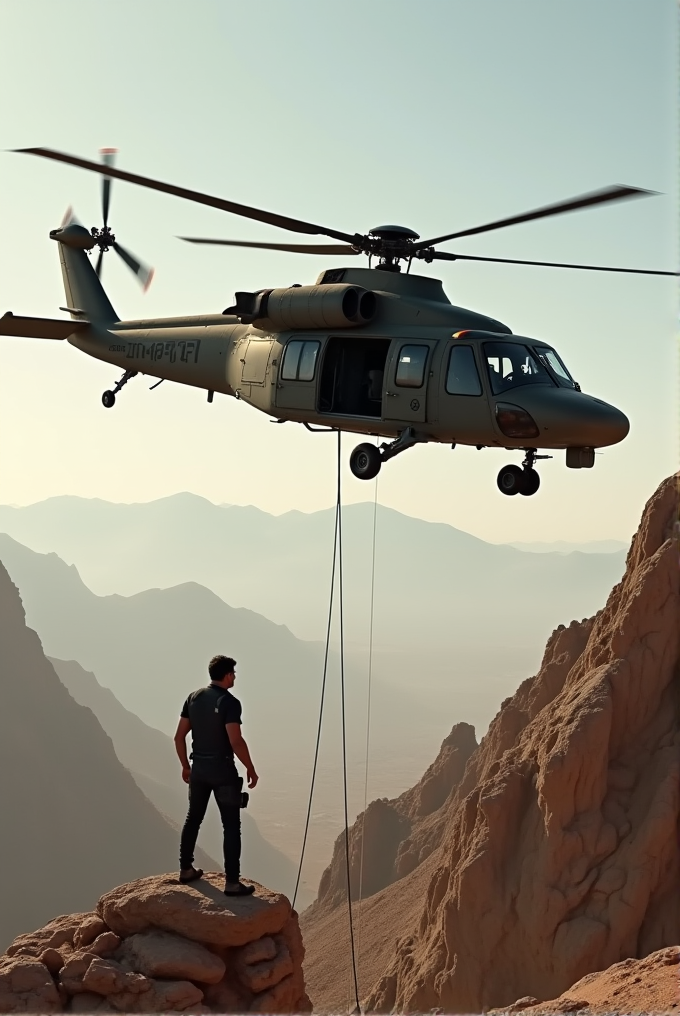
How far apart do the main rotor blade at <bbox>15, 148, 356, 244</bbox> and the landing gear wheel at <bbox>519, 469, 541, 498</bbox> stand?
14.5ft

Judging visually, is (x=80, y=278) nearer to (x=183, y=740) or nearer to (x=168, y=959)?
(x=183, y=740)

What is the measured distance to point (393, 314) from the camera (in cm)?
1478

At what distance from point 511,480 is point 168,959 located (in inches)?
285

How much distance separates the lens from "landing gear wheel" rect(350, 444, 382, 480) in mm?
14406

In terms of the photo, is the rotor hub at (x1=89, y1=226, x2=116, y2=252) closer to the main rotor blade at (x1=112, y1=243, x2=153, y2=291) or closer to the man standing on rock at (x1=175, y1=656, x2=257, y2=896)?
the main rotor blade at (x1=112, y1=243, x2=153, y2=291)

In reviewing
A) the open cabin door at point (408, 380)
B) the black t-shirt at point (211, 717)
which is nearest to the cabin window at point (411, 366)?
the open cabin door at point (408, 380)

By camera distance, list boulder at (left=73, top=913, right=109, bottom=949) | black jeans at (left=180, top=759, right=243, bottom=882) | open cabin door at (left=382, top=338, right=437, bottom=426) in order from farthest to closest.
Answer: open cabin door at (left=382, top=338, right=437, bottom=426), boulder at (left=73, top=913, right=109, bottom=949), black jeans at (left=180, top=759, right=243, bottom=882)

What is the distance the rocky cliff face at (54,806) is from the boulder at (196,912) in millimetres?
80139

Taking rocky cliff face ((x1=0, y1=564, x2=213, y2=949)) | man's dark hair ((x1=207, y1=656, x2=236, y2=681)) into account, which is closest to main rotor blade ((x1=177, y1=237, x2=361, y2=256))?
man's dark hair ((x1=207, y1=656, x2=236, y2=681))

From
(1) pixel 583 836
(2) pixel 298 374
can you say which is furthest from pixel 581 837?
(2) pixel 298 374

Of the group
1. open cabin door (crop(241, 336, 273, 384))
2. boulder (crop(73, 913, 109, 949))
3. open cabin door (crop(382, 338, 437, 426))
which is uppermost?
open cabin door (crop(241, 336, 273, 384))

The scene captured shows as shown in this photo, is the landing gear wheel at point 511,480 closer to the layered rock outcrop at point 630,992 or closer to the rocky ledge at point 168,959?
the rocky ledge at point 168,959

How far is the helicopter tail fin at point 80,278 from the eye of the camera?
21469mm

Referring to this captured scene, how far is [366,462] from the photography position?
47.4 feet
